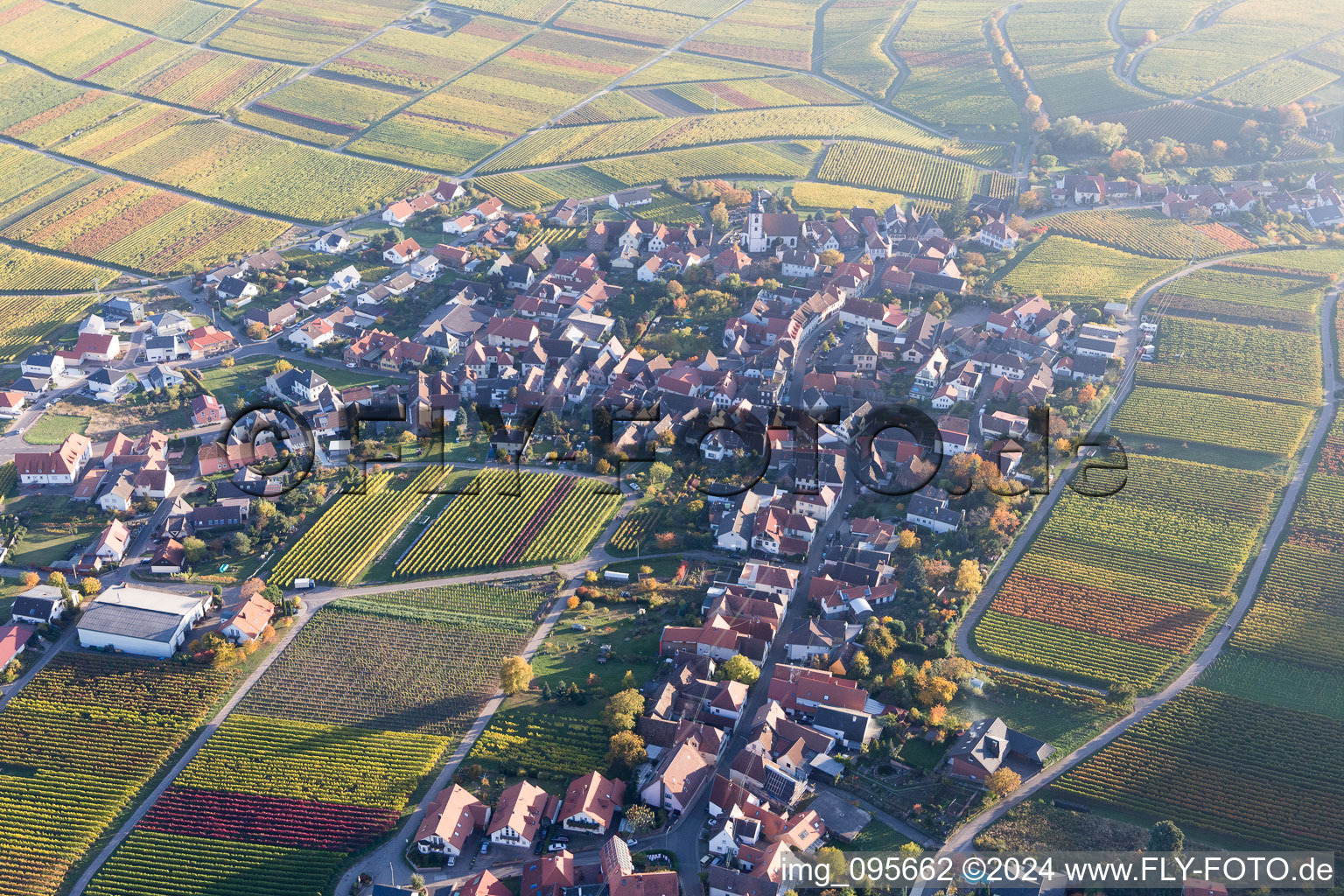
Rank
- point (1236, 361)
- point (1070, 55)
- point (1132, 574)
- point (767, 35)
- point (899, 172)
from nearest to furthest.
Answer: point (1132, 574) < point (1236, 361) < point (899, 172) < point (1070, 55) < point (767, 35)

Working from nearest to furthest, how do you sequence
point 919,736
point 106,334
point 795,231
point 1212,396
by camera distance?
1. point 919,736
2. point 1212,396
3. point 106,334
4. point 795,231

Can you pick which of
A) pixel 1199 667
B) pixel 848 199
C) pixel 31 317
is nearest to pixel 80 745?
pixel 31 317

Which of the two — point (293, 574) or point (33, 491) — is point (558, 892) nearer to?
point (293, 574)

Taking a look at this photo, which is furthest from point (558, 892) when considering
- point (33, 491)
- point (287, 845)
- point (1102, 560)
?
point (33, 491)

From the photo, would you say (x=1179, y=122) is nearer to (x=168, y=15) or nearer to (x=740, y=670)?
(x=740, y=670)

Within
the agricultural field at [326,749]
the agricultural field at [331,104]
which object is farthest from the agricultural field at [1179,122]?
the agricultural field at [326,749]

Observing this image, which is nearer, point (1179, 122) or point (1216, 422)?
point (1216, 422)

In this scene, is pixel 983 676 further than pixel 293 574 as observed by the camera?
No
